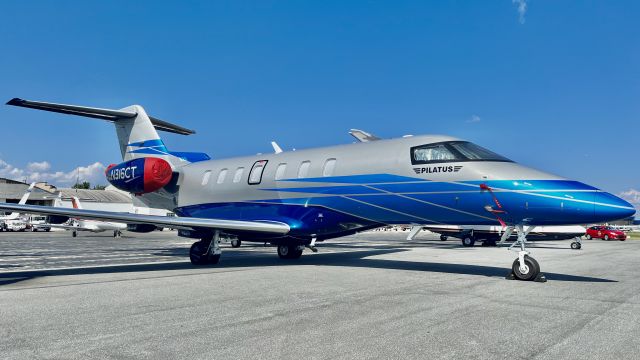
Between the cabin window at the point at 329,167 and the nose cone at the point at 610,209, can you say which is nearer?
the nose cone at the point at 610,209

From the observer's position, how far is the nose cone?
8.67 m

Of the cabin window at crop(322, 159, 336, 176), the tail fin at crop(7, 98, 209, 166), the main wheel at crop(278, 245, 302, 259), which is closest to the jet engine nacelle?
the tail fin at crop(7, 98, 209, 166)

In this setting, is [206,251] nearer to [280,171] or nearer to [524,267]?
[280,171]

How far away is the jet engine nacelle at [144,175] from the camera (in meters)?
16.0

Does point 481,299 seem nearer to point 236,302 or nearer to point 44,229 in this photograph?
point 236,302

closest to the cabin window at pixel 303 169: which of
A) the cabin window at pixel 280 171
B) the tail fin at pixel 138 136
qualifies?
the cabin window at pixel 280 171

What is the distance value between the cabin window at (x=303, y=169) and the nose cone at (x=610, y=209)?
6.87 metres

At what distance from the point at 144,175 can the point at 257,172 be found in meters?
4.41

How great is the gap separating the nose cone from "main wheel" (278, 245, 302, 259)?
356 inches

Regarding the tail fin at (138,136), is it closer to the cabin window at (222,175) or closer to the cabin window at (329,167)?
the cabin window at (222,175)

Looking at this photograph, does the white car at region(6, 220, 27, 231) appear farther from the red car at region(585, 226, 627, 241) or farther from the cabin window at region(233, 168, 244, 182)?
the red car at region(585, 226, 627, 241)

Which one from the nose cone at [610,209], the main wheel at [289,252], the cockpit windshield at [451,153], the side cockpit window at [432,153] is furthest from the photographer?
the main wheel at [289,252]

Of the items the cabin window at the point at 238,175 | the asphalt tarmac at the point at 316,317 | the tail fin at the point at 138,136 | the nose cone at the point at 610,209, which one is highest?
the tail fin at the point at 138,136

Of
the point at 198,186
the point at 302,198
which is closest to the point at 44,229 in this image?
the point at 198,186
